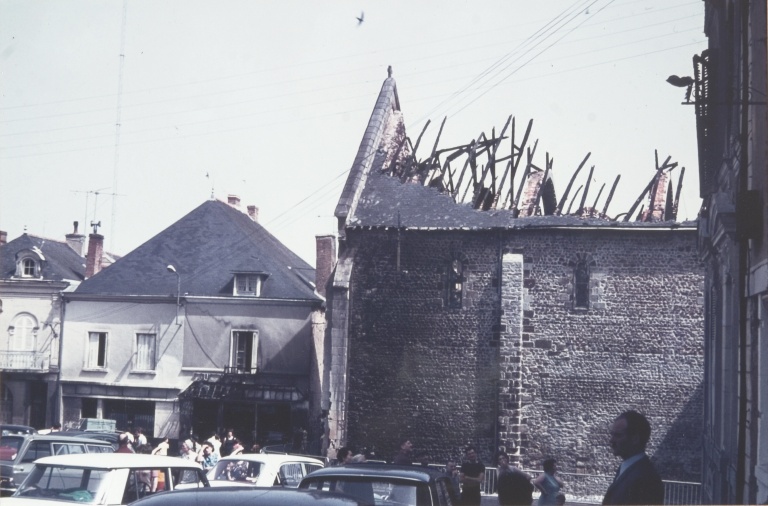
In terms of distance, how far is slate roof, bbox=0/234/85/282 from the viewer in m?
40.4

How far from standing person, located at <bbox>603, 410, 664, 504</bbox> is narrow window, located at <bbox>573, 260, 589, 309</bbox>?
73.8 feet

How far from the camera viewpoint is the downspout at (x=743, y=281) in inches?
447

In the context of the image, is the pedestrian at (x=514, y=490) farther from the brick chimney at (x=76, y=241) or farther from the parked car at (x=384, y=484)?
the brick chimney at (x=76, y=241)

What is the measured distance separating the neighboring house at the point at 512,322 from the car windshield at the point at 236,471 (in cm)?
1437

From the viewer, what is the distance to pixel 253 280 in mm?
38844

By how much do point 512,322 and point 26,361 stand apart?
21655 mm

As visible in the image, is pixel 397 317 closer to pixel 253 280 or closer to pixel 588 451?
pixel 588 451

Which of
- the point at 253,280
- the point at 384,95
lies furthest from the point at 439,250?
the point at 253,280

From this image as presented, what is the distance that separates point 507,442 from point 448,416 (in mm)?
1925

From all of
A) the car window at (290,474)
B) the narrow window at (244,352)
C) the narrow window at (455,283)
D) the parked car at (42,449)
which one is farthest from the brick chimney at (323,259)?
the car window at (290,474)

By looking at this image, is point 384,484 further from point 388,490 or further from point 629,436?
point 629,436

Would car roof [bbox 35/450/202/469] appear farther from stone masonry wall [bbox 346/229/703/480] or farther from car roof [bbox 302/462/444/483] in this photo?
stone masonry wall [bbox 346/229/703/480]

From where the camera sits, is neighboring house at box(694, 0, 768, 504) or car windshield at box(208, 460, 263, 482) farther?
car windshield at box(208, 460, 263, 482)

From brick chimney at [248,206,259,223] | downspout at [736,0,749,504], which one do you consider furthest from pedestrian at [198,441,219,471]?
brick chimney at [248,206,259,223]
